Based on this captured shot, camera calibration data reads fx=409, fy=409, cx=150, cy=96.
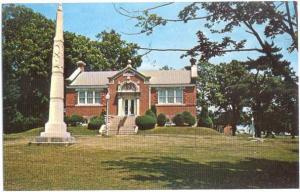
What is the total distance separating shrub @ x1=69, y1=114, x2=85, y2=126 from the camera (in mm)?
5484

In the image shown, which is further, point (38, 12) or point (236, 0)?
point (38, 12)

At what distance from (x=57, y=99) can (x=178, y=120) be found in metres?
1.69

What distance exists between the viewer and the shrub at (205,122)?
5.12 meters

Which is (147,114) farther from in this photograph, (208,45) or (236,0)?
(236,0)

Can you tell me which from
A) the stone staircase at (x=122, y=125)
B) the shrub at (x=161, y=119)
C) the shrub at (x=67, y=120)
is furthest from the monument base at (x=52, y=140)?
the shrub at (x=161, y=119)

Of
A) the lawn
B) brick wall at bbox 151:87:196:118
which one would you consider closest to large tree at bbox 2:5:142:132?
the lawn

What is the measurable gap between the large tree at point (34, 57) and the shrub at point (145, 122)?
2.49 ft

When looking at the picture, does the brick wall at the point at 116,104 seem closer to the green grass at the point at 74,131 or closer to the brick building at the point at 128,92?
the brick building at the point at 128,92

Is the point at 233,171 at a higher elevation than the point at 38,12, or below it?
below

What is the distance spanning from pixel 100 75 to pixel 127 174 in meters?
1.54

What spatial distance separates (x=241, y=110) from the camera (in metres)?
5.01

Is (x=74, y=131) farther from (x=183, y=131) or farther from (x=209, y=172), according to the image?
(x=209, y=172)

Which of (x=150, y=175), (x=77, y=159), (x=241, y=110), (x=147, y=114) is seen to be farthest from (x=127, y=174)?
(x=241, y=110)

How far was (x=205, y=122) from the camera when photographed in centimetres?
517
